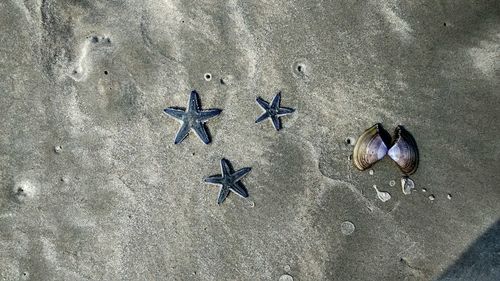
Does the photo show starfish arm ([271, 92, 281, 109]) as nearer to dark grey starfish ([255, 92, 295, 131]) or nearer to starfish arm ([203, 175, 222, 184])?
dark grey starfish ([255, 92, 295, 131])

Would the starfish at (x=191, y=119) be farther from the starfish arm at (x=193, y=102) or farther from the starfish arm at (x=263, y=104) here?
the starfish arm at (x=263, y=104)

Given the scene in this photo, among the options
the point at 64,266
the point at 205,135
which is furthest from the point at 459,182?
the point at 64,266

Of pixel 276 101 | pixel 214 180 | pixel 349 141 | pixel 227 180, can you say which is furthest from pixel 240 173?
pixel 349 141

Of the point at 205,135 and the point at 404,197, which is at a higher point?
the point at 205,135

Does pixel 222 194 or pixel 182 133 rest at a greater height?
pixel 182 133

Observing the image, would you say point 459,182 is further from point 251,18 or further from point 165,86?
point 165,86

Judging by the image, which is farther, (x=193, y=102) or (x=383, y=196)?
(x=383, y=196)

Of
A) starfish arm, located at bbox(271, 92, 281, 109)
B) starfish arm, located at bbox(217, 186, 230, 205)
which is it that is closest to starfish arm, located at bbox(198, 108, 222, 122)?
starfish arm, located at bbox(271, 92, 281, 109)

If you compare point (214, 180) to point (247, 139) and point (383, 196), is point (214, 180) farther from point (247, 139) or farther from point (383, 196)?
point (383, 196)
